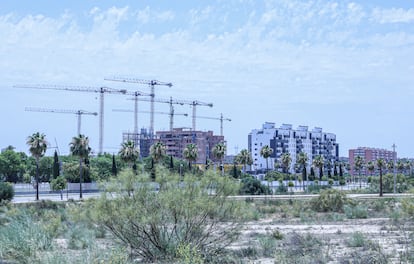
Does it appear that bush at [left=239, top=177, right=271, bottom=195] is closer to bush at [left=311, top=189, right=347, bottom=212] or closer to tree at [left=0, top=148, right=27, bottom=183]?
bush at [left=311, top=189, right=347, bottom=212]

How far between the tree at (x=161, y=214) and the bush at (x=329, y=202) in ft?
116

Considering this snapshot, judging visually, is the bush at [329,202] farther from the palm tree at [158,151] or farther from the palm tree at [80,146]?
the palm tree at [158,151]

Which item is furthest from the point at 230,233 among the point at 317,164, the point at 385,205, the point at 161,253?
the point at 317,164

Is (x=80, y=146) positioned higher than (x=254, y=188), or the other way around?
(x=80, y=146)

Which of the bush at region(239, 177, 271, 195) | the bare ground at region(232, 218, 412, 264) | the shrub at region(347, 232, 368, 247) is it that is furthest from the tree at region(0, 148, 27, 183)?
the shrub at region(347, 232, 368, 247)

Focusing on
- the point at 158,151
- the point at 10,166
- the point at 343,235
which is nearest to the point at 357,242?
the point at 343,235

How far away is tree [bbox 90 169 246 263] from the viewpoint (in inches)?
850

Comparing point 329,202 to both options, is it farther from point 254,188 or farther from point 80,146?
point 80,146

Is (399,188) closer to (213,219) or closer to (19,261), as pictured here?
(213,219)

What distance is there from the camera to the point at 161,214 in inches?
851

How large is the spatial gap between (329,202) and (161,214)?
3805 cm

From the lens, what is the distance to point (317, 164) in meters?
134

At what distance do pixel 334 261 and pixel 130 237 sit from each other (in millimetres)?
7295

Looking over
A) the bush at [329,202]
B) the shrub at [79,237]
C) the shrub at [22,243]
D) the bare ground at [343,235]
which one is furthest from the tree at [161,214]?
the bush at [329,202]
